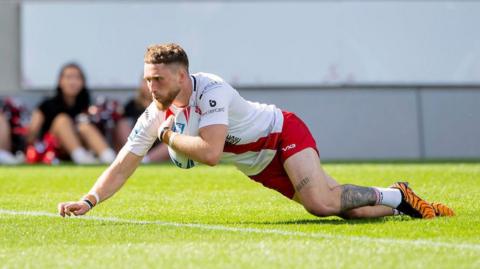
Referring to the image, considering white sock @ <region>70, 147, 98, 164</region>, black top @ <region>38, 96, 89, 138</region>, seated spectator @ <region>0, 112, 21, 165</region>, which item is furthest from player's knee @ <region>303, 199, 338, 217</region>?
seated spectator @ <region>0, 112, 21, 165</region>

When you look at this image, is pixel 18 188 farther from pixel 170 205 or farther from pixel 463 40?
pixel 463 40

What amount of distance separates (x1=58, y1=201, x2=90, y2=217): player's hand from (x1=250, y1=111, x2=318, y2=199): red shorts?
4.44 ft

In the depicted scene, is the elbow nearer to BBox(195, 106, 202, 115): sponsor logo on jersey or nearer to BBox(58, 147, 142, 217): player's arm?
BBox(195, 106, 202, 115): sponsor logo on jersey

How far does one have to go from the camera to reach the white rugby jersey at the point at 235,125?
8.14 meters

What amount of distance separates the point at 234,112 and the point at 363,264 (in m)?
2.42

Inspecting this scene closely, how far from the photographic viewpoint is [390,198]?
27.8 ft

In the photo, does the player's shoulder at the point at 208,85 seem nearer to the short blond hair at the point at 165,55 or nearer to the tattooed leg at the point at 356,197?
the short blond hair at the point at 165,55

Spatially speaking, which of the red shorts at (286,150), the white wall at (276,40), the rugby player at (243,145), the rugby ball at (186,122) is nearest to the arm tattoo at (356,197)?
the rugby player at (243,145)

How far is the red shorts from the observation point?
8500 millimetres

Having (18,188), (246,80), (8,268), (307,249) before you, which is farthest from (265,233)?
(246,80)

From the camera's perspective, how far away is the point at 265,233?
301 inches

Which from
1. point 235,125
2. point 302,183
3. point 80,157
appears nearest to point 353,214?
point 302,183

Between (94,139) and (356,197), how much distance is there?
9.86 metres

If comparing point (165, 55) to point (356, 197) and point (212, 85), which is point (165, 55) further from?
point (356, 197)
